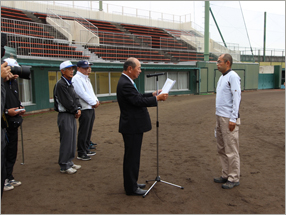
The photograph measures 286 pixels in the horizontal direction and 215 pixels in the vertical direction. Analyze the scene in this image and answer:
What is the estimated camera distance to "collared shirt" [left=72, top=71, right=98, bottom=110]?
4.95 meters

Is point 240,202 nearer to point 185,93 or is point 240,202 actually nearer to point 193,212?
point 193,212

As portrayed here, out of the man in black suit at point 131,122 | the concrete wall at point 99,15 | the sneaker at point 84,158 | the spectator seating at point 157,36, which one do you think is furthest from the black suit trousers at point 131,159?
the concrete wall at point 99,15

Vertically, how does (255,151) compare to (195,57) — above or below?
below

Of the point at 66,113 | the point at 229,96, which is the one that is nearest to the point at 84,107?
the point at 66,113

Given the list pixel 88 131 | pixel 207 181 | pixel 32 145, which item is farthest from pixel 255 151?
pixel 32 145

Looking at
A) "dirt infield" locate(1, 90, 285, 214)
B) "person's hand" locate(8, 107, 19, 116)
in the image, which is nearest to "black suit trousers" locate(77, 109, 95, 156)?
"dirt infield" locate(1, 90, 285, 214)

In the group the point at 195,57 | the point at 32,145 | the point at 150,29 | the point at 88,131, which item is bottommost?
the point at 32,145

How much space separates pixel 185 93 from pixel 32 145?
599 inches

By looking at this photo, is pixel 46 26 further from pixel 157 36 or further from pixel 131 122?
pixel 131 122

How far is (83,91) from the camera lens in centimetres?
496

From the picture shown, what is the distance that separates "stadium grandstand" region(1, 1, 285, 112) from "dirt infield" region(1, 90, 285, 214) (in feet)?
13.1

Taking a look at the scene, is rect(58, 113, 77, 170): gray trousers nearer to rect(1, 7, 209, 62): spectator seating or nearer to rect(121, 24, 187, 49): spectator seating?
rect(1, 7, 209, 62): spectator seating

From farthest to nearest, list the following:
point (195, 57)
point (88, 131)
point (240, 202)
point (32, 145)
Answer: point (195, 57)
point (32, 145)
point (88, 131)
point (240, 202)

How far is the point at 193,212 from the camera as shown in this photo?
9.90 feet
